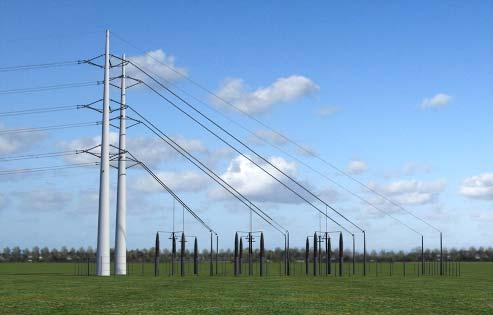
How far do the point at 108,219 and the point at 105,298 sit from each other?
37620 mm

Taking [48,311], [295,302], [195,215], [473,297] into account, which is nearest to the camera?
[48,311]

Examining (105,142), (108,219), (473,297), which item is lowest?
(473,297)

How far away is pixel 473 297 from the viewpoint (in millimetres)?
41375

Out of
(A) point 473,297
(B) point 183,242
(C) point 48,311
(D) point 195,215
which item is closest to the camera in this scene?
(C) point 48,311

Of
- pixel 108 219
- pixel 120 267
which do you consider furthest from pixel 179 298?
pixel 120 267

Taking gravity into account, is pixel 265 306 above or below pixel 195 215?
below

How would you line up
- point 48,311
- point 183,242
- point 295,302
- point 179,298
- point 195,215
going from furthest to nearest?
point 183,242, point 195,215, point 179,298, point 295,302, point 48,311

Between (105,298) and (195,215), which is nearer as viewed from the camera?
(105,298)

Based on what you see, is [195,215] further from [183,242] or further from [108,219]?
[108,219]

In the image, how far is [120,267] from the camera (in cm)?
8100

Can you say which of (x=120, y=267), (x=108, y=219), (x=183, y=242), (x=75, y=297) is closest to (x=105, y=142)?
(x=108, y=219)

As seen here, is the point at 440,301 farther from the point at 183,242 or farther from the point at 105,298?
the point at 183,242

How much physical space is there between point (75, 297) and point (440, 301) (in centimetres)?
1785

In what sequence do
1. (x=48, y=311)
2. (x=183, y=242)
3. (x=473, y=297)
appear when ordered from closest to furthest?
(x=48, y=311) → (x=473, y=297) → (x=183, y=242)
